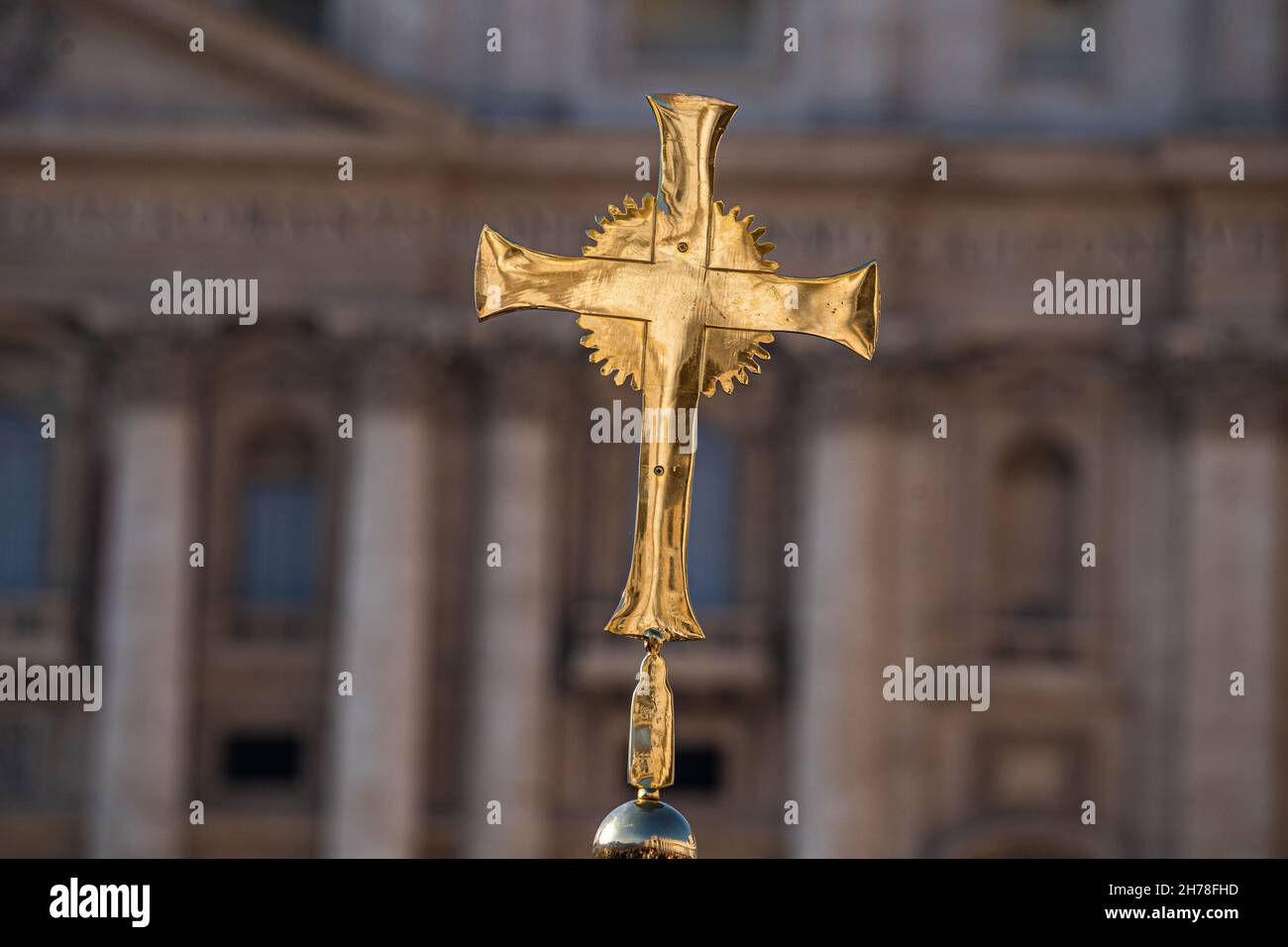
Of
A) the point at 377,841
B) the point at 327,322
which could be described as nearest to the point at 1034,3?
the point at 327,322

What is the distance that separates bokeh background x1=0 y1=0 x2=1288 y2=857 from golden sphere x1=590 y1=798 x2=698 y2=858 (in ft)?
70.3

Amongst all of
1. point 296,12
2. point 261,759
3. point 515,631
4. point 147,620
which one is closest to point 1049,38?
point 296,12

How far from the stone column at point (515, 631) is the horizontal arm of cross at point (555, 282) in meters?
21.1

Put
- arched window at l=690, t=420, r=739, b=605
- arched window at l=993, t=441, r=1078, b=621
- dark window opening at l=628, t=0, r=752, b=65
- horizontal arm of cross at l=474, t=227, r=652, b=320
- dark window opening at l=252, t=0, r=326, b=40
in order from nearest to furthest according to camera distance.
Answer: horizontal arm of cross at l=474, t=227, r=652, b=320 → arched window at l=993, t=441, r=1078, b=621 → arched window at l=690, t=420, r=739, b=605 → dark window opening at l=628, t=0, r=752, b=65 → dark window opening at l=252, t=0, r=326, b=40

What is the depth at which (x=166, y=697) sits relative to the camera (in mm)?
26641

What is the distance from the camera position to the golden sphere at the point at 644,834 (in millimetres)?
5219

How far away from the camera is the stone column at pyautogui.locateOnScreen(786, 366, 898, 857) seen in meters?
26.5

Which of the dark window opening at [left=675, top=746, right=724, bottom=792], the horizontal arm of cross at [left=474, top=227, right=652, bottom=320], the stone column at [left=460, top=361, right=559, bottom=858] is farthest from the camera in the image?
the dark window opening at [left=675, top=746, right=724, bottom=792]

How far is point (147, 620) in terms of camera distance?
26531mm

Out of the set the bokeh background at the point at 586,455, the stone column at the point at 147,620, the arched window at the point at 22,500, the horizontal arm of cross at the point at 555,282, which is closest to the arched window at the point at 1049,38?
the bokeh background at the point at 586,455

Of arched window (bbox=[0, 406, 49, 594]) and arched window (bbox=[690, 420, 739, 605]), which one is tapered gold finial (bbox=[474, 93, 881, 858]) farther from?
arched window (bbox=[0, 406, 49, 594])

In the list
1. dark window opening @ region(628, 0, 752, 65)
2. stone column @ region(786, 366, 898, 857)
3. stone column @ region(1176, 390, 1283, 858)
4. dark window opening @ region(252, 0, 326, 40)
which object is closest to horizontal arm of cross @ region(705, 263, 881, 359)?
stone column @ region(786, 366, 898, 857)

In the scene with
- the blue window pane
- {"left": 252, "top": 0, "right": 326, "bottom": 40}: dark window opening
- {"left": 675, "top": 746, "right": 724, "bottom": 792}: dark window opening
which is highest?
{"left": 252, "top": 0, "right": 326, "bottom": 40}: dark window opening

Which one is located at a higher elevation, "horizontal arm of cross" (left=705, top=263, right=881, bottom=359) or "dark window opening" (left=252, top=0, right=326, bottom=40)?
"dark window opening" (left=252, top=0, right=326, bottom=40)
